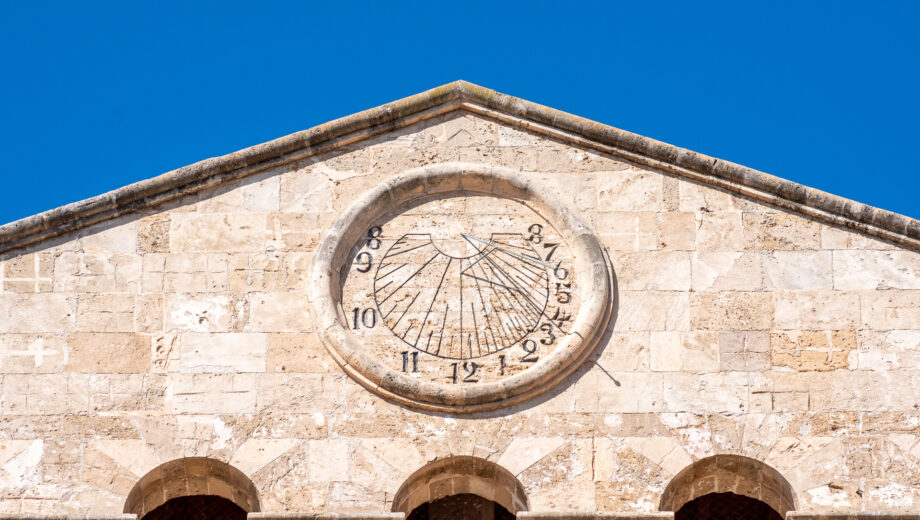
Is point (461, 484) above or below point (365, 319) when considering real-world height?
below

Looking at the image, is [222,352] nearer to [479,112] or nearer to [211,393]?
[211,393]

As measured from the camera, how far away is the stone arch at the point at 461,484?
2397 centimetres

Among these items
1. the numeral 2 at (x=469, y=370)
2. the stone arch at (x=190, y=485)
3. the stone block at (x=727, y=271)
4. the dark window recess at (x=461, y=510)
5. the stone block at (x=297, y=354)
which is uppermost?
the stone block at (x=727, y=271)

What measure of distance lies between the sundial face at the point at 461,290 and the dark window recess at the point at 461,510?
2221 millimetres

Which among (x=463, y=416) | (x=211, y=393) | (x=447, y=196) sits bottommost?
(x=463, y=416)

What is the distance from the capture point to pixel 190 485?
79.9 ft

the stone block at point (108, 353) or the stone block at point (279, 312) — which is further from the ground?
the stone block at point (279, 312)

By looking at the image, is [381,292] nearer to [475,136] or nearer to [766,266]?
[475,136]

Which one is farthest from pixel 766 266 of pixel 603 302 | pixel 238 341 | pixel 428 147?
pixel 238 341

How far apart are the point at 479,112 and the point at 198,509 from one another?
4814mm

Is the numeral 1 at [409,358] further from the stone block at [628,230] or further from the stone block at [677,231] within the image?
the stone block at [677,231]

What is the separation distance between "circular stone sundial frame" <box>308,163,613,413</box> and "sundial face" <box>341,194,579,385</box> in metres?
0.09

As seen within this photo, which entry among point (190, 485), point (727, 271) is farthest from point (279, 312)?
point (727, 271)

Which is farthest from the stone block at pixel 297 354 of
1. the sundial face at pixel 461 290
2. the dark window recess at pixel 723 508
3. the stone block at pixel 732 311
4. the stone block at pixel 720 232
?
the dark window recess at pixel 723 508
